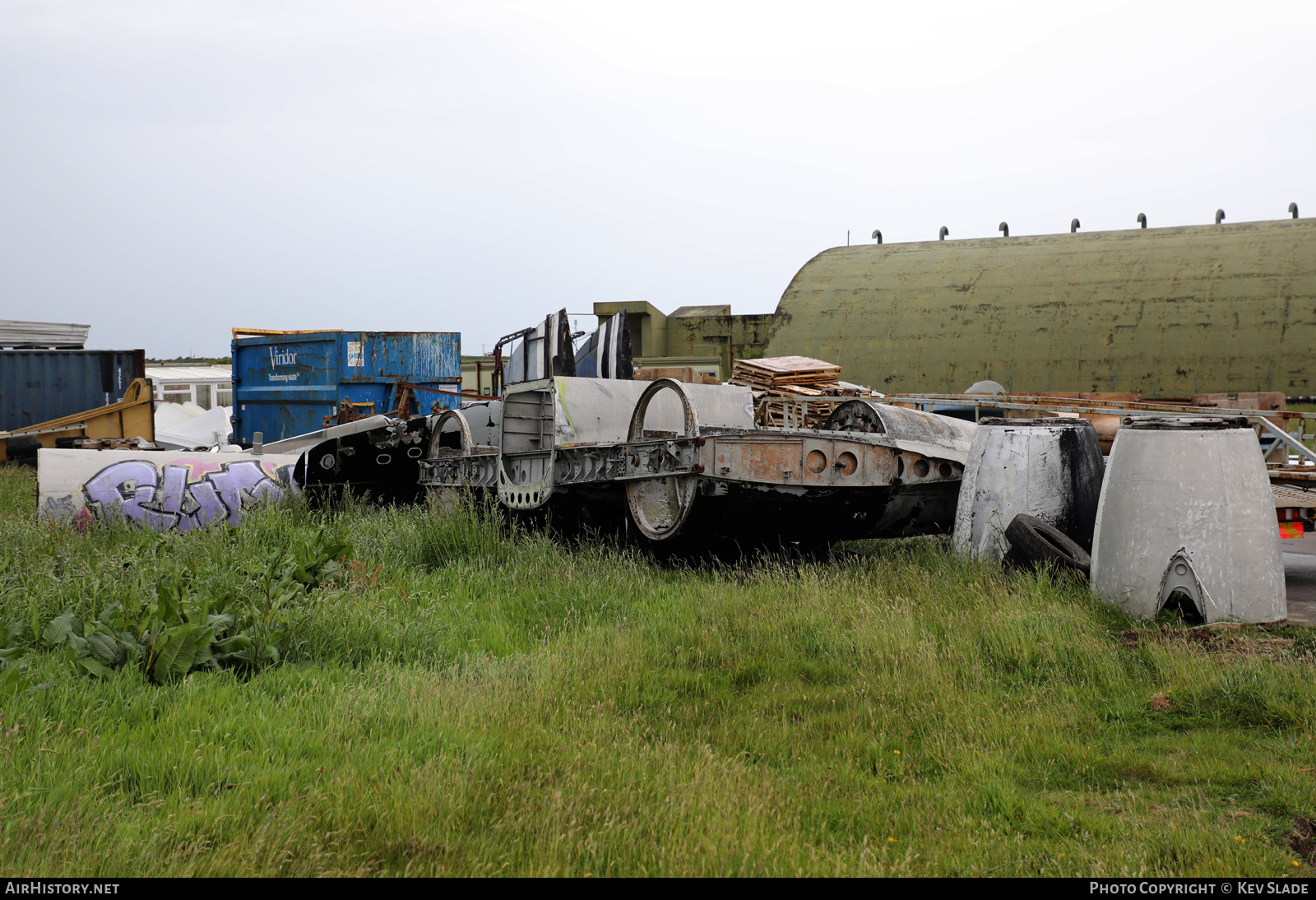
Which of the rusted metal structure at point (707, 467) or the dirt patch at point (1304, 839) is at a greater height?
the rusted metal structure at point (707, 467)

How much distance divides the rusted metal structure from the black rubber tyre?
1.00 metres

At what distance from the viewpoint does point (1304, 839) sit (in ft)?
10.0

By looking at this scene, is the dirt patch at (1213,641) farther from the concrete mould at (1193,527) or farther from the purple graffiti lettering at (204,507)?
the purple graffiti lettering at (204,507)

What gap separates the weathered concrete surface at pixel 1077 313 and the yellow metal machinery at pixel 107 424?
739 inches

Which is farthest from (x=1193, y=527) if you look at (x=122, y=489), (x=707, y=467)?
(x=122, y=489)

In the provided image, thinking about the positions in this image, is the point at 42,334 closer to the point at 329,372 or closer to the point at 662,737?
the point at 329,372

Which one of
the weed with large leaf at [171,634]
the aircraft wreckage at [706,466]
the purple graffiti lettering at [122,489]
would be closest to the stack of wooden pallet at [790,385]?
the aircraft wreckage at [706,466]

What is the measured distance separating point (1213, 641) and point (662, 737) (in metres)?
3.38

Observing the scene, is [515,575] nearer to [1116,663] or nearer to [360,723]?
[360,723]

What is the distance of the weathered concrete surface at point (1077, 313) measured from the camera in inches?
923

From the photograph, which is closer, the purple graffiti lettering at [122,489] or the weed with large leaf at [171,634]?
the weed with large leaf at [171,634]

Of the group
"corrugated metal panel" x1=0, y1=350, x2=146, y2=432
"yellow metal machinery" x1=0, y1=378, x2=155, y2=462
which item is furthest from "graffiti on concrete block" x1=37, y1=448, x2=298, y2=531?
"corrugated metal panel" x1=0, y1=350, x2=146, y2=432

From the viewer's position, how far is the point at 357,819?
2.98 m

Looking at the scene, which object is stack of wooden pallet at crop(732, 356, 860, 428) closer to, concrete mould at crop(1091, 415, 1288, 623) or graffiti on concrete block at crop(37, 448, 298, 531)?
concrete mould at crop(1091, 415, 1288, 623)
